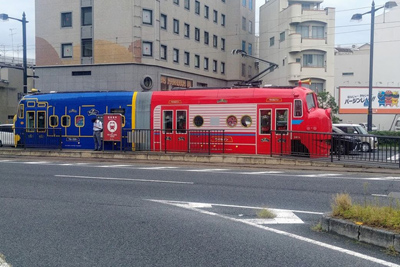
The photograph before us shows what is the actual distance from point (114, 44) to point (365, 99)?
2370 centimetres

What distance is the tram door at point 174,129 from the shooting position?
64.3ft

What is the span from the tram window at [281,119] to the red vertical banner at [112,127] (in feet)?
23.7

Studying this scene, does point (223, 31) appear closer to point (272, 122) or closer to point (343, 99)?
point (343, 99)

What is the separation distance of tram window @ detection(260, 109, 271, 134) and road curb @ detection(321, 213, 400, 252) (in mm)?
11603

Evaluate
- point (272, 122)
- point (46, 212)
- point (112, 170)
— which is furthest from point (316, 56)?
point (46, 212)

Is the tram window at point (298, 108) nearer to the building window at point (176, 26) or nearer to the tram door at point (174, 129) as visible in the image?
the tram door at point (174, 129)

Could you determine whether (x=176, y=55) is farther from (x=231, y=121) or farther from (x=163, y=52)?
(x=231, y=121)

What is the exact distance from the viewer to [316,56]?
163 feet

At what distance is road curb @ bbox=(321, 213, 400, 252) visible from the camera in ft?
19.0

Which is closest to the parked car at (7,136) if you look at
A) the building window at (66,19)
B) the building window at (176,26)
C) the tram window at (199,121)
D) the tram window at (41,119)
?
the tram window at (41,119)

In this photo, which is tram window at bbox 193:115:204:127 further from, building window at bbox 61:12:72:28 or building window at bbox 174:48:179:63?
building window at bbox 61:12:72:28

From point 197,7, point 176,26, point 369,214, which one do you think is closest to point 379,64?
point 197,7

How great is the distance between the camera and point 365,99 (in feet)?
134

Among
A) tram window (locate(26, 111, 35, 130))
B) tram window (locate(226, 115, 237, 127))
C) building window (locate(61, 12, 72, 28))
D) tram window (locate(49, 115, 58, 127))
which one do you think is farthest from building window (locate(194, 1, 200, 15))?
tram window (locate(226, 115, 237, 127))
